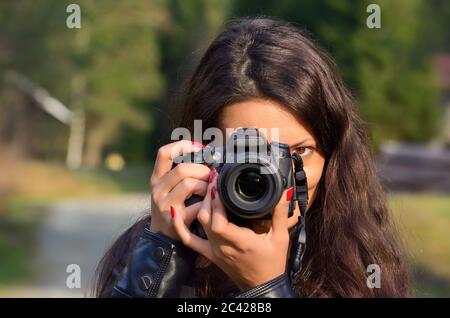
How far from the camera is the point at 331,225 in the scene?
1.98 meters

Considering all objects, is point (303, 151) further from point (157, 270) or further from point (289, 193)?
point (157, 270)

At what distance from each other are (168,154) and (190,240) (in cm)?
25

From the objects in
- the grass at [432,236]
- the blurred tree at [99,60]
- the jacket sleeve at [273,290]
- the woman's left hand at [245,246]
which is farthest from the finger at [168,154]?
the blurred tree at [99,60]

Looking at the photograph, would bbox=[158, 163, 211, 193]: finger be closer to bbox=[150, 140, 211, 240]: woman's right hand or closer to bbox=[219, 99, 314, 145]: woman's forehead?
bbox=[150, 140, 211, 240]: woman's right hand

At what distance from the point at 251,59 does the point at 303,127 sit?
0.78 ft

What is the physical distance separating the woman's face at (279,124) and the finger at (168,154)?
0.10 meters

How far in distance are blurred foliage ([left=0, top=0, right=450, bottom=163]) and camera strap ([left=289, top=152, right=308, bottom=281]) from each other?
9.75 meters

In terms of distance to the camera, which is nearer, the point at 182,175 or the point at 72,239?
the point at 182,175

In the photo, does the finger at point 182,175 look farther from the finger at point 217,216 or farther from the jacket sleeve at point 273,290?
the jacket sleeve at point 273,290

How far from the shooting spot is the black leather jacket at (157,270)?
1.72 m

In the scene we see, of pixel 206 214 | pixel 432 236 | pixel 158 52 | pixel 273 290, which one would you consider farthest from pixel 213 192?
pixel 158 52

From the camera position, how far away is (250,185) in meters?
1.73

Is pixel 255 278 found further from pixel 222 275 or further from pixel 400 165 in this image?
pixel 400 165

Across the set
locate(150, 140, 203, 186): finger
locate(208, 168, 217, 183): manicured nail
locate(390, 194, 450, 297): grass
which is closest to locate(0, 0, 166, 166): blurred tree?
locate(390, 194, 450, 297): grass
